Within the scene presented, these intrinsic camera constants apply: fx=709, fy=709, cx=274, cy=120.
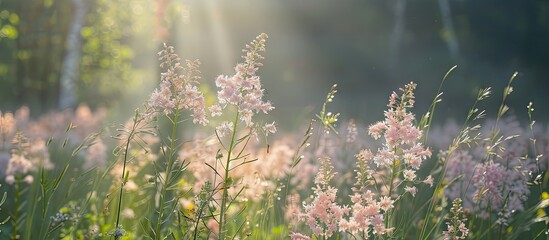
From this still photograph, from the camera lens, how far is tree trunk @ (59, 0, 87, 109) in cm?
2044

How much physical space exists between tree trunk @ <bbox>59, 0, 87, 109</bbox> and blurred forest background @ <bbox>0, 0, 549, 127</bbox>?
4 cm

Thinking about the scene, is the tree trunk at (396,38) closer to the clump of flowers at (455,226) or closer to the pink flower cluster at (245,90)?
the clump of flowers at (455,226)

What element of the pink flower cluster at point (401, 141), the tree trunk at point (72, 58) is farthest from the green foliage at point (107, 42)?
the pink flower cluster at point (401, 141)

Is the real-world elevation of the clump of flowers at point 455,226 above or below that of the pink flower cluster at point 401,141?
below

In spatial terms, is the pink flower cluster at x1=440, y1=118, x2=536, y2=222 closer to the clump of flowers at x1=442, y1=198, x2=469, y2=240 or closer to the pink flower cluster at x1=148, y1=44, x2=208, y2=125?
the clump of flowers at x1=442, y1=198, x2=469, y2=240

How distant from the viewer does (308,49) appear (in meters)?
30.1

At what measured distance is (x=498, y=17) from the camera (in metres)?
25.9

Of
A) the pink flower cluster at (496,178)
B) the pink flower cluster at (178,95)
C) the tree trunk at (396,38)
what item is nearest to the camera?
the pink flower cluster at (178,95)

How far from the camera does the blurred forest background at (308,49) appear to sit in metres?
21.7

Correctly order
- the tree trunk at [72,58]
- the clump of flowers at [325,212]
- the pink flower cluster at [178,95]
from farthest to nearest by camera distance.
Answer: the tree trunk at [72,58] → the pink flower cluster at [178,95] → the clump of flowers at [325,212]

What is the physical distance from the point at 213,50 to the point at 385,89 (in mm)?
9328

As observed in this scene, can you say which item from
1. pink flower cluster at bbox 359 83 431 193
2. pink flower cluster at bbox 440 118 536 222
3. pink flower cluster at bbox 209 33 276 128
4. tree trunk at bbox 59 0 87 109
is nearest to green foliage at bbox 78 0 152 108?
tree trunk at bbox 59 0 87 109

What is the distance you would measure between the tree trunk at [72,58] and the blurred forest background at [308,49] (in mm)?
37

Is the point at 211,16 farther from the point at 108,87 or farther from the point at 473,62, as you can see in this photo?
the point at 473,62
